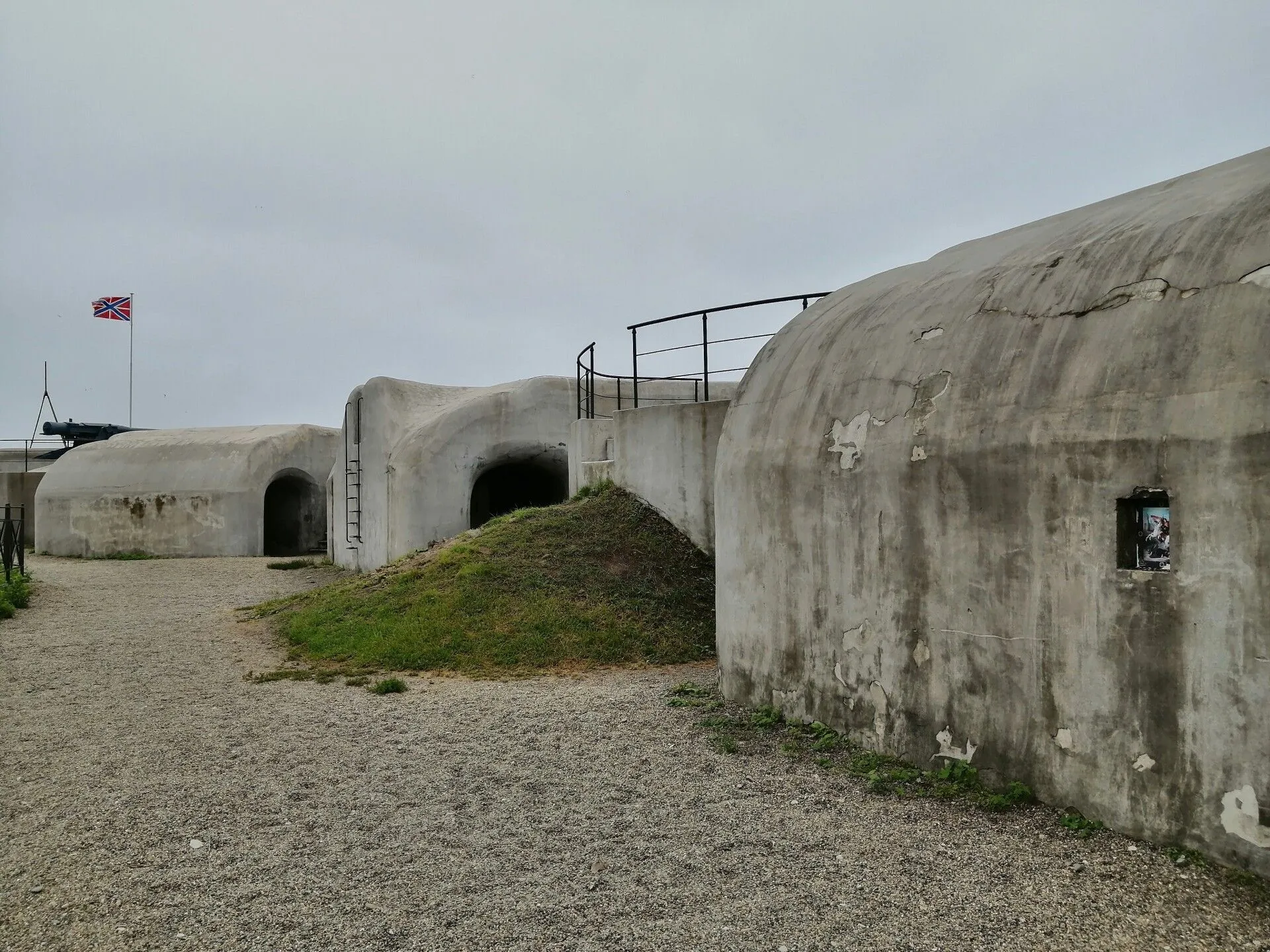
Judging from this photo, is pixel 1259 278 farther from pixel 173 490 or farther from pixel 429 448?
pixel 173 490

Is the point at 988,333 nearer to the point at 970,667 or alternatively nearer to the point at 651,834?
the point at 970,667

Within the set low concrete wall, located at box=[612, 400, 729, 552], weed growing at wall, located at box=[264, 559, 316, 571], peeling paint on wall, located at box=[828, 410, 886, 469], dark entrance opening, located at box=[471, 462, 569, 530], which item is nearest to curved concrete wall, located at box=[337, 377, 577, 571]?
weed growing at wall, located at box=[264, 559, 316, 571]

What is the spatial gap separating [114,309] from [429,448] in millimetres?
22795

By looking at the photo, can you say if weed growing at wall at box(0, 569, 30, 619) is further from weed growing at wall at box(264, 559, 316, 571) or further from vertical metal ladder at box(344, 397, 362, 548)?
vertical metal ladder at box(344, 397, 362, 548)

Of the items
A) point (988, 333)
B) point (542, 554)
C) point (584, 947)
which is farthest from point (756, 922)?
point (542, 554)

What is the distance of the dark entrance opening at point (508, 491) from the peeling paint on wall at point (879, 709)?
16047 mm

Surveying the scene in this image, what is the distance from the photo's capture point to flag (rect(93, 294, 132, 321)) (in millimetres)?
33531

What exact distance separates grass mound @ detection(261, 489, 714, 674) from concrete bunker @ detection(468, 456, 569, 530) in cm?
869

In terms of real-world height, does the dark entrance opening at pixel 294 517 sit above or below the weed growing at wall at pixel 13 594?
above

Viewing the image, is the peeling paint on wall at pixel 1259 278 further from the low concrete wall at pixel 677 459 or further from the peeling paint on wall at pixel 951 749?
the low concrete wall at pixel 677 459

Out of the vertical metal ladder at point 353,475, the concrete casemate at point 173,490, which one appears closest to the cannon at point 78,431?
the concrete casemate at point 173,490

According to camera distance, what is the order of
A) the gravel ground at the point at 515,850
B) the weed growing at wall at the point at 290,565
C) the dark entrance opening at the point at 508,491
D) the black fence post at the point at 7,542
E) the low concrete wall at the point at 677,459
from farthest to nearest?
the dark entrance opening at the point at 508,491 < the weed growing at wall at the point at 290,565 < the black fence post at the point at 7,542 < the low concrete wall at the point at 677,459 < the gravel ground at the point at 515,850

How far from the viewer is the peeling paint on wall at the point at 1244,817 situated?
3.79 m

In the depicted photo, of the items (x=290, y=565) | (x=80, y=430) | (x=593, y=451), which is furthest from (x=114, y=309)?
(x=593, y=451)
